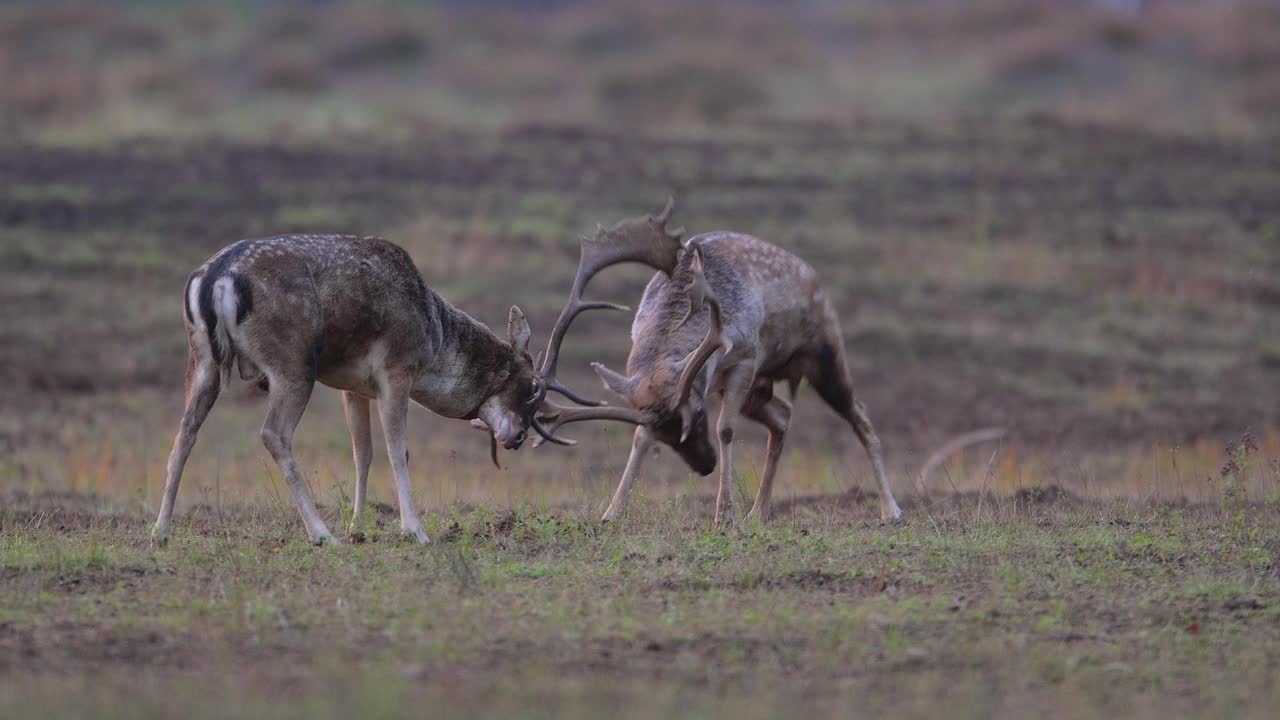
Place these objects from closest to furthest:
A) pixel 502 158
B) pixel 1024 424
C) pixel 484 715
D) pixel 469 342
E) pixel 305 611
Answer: pixel 484 715
pixel 305 611
pixel 469 342
pixel 1024 424
pixel 502 158

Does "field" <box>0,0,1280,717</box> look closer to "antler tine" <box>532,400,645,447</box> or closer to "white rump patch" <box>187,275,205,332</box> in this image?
"antler tine" <box>532,400,645,447</box>

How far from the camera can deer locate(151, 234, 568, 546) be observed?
9.60 m

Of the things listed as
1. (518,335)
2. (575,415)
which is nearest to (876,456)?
(575,415)

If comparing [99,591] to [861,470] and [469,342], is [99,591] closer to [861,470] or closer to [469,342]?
[469,342]

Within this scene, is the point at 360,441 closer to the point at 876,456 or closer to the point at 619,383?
the point at 619,383

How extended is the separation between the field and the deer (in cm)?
57

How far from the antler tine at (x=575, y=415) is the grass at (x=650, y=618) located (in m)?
0.54

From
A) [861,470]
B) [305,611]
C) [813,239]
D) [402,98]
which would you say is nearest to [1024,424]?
[861,470]

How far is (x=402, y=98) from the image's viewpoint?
1339 inches

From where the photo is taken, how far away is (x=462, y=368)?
11008mm

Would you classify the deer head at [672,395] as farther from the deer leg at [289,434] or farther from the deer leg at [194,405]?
the deer leg at [194,405]

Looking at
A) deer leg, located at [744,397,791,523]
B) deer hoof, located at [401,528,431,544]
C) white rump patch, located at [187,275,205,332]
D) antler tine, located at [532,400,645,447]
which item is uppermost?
white rump patch, located at [187,275,205,332]

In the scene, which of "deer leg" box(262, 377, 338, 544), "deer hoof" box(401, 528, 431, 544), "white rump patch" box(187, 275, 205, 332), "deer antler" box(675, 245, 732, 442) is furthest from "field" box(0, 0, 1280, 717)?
"white rump patch" box(187, 275, 205, 332)

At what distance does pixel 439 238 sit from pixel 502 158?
5172mm
